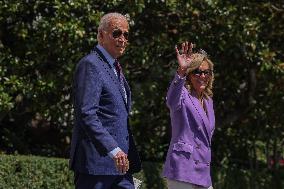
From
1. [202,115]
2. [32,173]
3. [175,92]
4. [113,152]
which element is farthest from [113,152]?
[32,173]

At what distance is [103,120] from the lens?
4.98 meters

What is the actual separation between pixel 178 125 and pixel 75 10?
4289 millimetres

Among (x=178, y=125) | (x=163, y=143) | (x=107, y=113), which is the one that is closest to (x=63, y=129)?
(x=163, y=143)

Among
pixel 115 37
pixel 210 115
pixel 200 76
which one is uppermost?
pixel 115 37

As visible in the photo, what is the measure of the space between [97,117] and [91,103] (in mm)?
98

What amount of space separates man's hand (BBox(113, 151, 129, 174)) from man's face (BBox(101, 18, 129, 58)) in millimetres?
739

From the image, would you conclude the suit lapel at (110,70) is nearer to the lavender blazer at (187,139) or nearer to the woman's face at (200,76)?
the lavender blazer at (187,139)

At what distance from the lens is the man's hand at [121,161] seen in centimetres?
479

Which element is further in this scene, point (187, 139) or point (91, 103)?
point (187, 139)

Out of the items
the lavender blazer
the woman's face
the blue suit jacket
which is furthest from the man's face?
the woman's face

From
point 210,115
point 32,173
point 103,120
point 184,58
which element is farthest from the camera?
point 32,173

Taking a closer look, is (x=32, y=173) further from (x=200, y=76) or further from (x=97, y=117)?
(x=97, y=117)

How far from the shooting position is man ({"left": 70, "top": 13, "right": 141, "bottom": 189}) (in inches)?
190

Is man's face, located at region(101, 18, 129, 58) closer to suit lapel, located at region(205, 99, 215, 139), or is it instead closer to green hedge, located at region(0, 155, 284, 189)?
suit lapel, located at region(205, 99, 215, 139)
